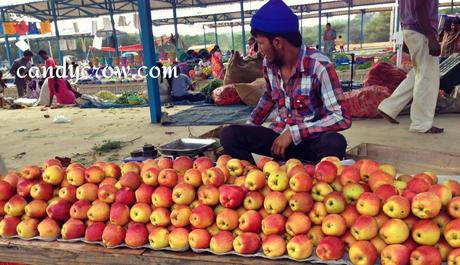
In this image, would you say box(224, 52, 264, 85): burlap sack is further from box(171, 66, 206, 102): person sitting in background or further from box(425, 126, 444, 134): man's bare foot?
box(425, 126, 444, 134): man's bare foot

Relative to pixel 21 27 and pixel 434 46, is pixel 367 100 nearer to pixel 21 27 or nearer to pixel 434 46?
pixel 434 46

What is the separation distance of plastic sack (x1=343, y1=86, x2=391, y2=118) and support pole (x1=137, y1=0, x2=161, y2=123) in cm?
330

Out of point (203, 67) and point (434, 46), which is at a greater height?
point (434, 46)

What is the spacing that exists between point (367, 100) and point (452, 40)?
6.26ft

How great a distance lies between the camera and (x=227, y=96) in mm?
8359

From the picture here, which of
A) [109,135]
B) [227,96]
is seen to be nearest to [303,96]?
[109,135]

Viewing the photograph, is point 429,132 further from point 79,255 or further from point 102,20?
point 102,20

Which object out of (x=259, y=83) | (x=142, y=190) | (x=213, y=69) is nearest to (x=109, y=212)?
(x=142, y=190)

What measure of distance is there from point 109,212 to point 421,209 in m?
1.19

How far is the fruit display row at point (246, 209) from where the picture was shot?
130 cm

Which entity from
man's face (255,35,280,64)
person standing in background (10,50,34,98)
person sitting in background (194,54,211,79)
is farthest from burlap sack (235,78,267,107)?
person standing in background (10,50,34,98)

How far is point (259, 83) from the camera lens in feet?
25.0

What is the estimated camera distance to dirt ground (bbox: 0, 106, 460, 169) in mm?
4566

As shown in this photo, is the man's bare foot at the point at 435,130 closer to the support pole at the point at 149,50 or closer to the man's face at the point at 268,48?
the man's face at the point at 268,48
